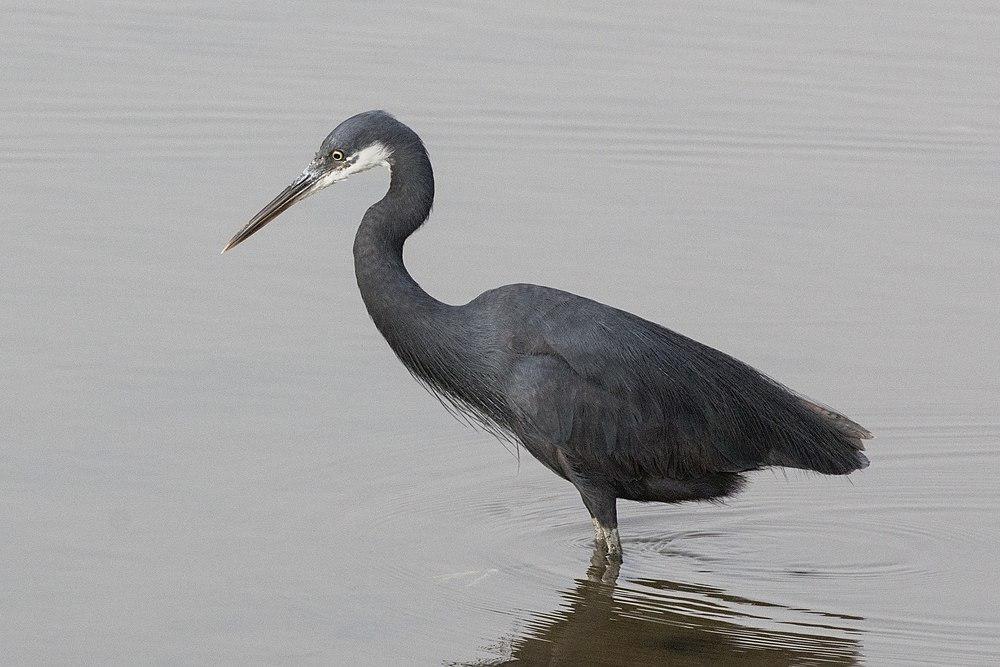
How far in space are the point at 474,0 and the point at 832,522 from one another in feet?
27.6

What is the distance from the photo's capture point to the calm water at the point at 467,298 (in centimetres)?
686

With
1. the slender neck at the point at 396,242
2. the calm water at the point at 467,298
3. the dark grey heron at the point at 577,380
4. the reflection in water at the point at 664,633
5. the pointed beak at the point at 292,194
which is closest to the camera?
the reflection in water at the point at 664,633

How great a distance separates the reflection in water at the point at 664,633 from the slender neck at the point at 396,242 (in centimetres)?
136

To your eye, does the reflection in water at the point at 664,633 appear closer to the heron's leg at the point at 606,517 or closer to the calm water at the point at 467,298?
the calm water at the point at 467,298

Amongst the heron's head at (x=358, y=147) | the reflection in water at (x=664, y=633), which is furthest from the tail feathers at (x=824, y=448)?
the heron's head at (x=358, y=147)

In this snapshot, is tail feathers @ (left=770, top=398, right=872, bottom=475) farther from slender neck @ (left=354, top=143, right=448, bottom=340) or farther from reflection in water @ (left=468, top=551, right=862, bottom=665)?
slender neck @ (left=354, top=143, right=448, bottom=340)

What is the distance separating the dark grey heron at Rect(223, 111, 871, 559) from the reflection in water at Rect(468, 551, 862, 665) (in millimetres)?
377

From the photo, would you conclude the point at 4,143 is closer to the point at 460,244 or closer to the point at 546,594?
the point at 460,244

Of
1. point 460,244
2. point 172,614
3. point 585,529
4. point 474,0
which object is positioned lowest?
point 172,614

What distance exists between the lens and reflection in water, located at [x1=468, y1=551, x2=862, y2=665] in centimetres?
665

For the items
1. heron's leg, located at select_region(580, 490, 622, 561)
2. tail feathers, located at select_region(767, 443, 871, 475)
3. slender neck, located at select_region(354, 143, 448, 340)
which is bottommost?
heron's leg, located at select_region(580, 490, 622, 561)

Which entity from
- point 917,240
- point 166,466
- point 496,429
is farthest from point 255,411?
point 917,240

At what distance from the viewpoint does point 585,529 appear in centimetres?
775

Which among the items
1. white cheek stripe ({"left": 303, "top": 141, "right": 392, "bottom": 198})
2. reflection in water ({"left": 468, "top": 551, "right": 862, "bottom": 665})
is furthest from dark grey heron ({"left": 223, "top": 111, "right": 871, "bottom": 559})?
reflection in water ({"left": 468, "top": 551, "right": 862, "bottom": 665})
